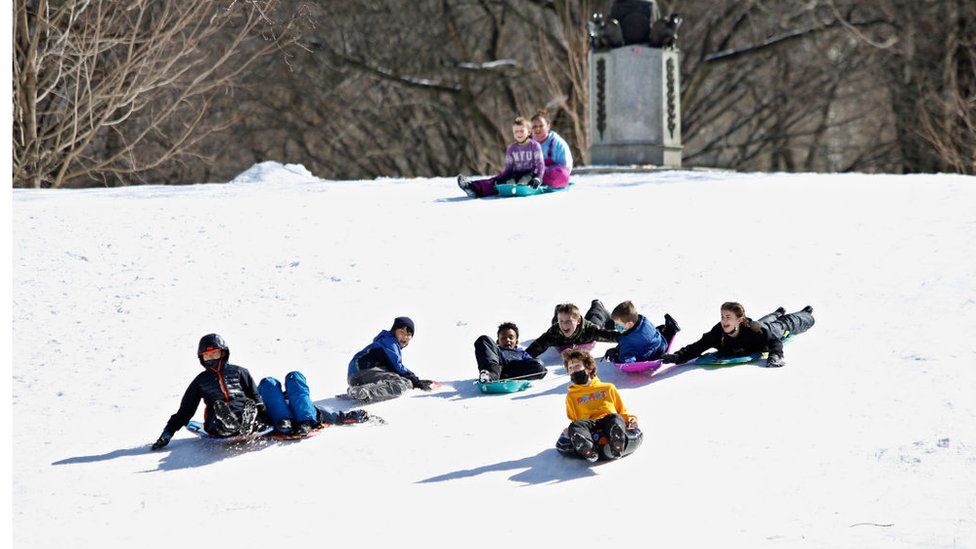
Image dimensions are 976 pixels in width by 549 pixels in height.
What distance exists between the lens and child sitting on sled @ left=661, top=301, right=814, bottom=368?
368 inches

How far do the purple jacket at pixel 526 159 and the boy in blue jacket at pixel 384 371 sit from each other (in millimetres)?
5610

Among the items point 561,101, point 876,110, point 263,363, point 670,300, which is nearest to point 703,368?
point 670,300

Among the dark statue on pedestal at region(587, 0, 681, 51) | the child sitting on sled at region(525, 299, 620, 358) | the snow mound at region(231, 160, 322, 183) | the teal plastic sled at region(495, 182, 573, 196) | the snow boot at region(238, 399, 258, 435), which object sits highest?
the dark statue on pedestal at region(587, 0, 681, 51)

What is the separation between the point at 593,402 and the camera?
8.06 meters

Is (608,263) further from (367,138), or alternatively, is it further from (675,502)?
(367,138)

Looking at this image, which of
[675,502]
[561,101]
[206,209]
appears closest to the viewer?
[675,502]

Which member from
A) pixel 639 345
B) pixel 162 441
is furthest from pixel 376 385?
pixel 639 345

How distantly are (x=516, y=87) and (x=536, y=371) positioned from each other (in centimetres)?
2165

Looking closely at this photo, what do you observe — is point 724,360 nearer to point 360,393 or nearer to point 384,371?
point 384,371

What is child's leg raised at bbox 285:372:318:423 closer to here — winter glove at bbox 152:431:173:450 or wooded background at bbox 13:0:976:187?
winter glove at bbox 152:431:173:450

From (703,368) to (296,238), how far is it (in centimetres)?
501

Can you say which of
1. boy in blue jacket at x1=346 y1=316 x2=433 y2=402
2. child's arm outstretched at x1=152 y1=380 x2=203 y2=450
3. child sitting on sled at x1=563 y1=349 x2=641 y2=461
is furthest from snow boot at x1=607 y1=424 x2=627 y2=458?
child's arm outstretched at x1=152 y1=380 x2=203 y2=450

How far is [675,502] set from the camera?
7.28 meters

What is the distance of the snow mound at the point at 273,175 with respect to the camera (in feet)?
58.1
